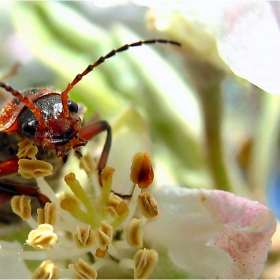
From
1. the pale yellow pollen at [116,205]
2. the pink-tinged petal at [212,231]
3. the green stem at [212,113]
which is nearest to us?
the pink-tinged petal at [212,231]

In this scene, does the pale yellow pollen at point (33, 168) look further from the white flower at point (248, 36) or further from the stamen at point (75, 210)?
the white flower at point (248, 36)

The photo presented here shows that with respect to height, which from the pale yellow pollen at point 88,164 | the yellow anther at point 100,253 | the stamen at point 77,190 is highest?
the pale yellow pollen at point 88,164

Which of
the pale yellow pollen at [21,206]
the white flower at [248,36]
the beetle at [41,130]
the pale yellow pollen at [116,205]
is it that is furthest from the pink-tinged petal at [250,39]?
the pale yellow pollen at [21,206]

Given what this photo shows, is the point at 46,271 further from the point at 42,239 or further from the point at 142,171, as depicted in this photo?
the point at 142,171

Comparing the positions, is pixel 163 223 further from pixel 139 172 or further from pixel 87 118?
pixel 87 118

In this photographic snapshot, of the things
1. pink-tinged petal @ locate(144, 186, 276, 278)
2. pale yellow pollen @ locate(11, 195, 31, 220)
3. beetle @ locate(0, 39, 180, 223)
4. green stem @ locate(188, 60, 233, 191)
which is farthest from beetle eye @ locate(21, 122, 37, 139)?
green stem @ locate(188, 60, 233, 191)

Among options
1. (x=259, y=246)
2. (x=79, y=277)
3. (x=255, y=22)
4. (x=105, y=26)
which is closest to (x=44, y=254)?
(x=79, y=277)
